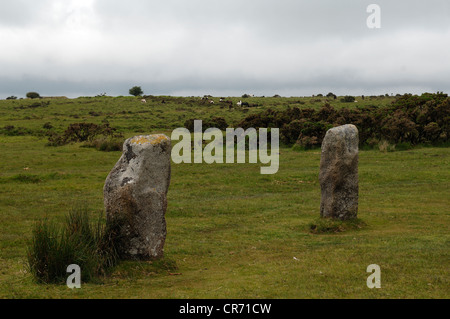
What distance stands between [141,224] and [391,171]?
1980cm

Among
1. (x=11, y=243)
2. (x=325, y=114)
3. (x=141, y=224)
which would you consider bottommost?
(x=11, y=243)

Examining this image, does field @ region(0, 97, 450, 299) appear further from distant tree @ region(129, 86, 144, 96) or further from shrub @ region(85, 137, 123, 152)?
distant tree @ region(129, 86, 144, 96)

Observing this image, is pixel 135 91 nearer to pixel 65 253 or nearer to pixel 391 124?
pixel 391 124

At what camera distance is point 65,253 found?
33.5 ft

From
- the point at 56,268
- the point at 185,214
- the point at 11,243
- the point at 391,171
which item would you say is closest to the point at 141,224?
the point at 56,268

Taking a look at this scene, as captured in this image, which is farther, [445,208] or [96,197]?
[96,197]

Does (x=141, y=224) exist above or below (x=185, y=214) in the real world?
above

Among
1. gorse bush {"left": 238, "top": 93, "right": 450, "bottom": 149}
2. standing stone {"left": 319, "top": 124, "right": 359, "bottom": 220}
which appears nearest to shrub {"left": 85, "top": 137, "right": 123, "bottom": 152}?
gorse bush {"left": 238, "top": 93, "right": 450, "bottom": 149}

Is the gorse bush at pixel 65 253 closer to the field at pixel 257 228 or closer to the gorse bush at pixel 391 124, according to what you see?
the field at pixel 257 228

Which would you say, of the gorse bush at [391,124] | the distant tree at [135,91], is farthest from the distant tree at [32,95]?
the gorse bush at [391,124]

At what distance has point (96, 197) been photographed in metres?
22.3

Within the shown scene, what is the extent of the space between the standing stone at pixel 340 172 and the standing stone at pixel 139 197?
6.95 meters

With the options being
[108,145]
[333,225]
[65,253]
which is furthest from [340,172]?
[108,145]
